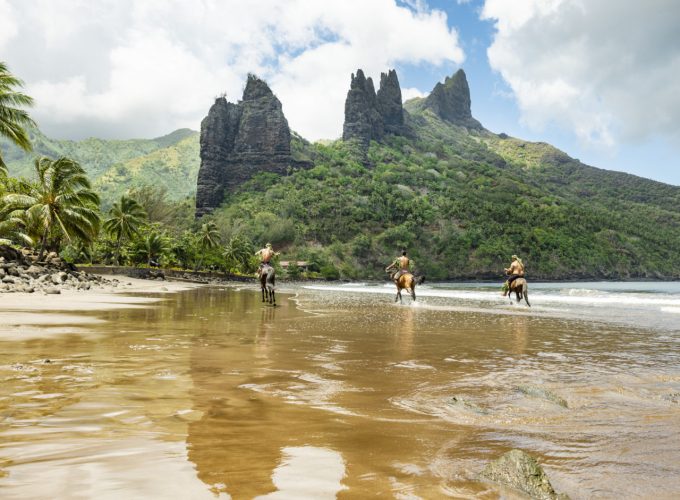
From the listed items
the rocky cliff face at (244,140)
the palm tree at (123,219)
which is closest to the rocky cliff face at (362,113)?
the rocky cliff face at (244,140)

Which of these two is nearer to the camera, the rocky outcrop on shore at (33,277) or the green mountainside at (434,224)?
the rocky outcrop on shore at (33,277)

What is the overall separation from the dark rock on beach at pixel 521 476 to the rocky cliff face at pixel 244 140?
13940 centimetres

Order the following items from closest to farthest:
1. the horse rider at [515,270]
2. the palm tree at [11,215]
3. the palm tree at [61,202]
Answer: the horse rider at [515,270] → the palm tree at [11,215] → the palm tree at [61,202]

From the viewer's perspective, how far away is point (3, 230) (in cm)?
3659

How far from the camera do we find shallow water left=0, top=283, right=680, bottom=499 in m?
2.67

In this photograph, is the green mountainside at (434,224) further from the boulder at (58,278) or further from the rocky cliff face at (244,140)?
the boulder at (58,278)

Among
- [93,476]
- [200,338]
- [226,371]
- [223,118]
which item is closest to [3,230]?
[200,338]

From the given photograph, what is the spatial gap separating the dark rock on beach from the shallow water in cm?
14

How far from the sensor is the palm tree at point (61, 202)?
3444cm

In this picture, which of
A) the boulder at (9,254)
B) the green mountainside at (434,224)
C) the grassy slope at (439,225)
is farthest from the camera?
the grassy slope at (439,225)

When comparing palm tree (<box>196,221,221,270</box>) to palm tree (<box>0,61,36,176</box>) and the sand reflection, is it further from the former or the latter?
the sand reflection

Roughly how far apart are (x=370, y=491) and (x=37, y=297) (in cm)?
1819

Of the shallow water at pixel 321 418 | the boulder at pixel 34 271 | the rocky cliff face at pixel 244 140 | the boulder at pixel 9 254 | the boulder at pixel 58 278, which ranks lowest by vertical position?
the shallow water at pixel 321 418

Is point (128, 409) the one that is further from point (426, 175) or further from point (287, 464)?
point (426, 175)
